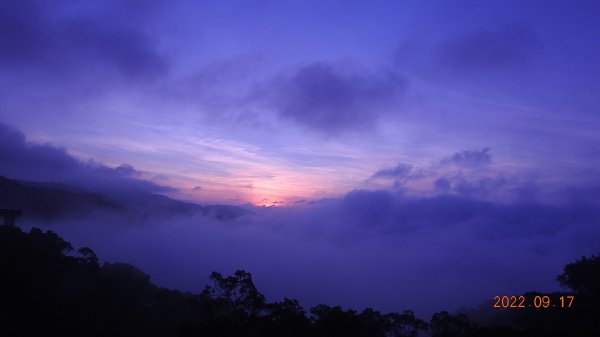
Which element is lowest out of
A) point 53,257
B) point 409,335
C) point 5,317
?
point 409,335

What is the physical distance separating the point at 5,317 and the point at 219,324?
1616cm

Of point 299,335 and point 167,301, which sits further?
point 167,301

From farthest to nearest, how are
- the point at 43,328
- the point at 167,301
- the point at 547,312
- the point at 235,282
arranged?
the point at 167,301 < the point at 547,312 < the point at 235,282 < the point at 43,328

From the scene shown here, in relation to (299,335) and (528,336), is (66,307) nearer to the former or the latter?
(299,335)

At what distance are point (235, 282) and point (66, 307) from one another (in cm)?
1676

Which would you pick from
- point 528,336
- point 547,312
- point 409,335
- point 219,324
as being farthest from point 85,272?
point 547,312

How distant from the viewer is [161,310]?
176ft

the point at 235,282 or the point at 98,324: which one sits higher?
the point at 235,282

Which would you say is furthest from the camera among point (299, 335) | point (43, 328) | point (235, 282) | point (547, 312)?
point (547, 312)

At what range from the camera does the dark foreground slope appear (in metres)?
36.9

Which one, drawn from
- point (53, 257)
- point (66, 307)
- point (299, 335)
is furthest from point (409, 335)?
point (53, 257)

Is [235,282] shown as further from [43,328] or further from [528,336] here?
[528,336]

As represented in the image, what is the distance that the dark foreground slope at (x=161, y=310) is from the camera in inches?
1454

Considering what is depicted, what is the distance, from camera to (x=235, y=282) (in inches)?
1656
